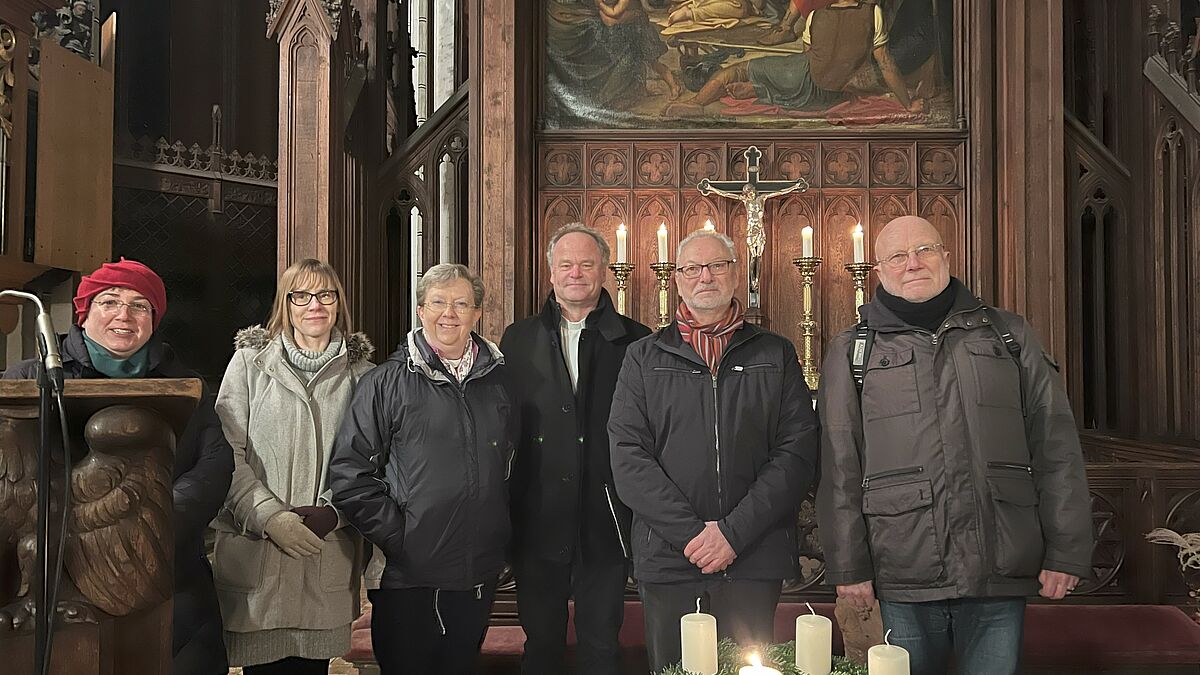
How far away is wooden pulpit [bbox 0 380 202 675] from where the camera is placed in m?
1.71

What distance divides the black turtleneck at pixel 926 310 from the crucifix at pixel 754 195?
379cm

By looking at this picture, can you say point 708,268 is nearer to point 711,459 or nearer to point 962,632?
point 711,459

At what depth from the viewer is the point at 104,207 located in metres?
7.27

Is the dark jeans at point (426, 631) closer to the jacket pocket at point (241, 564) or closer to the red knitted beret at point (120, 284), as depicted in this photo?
the jacket pocket at point (241, 564)

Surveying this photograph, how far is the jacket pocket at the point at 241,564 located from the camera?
272 centimetres

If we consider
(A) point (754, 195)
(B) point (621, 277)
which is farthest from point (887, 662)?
(A) point (754, 195)

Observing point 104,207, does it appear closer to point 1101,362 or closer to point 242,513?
point 242,513

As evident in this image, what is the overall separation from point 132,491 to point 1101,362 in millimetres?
6508

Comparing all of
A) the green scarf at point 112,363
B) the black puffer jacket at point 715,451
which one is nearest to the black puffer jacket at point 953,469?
the black puffer jacket at point 715,451

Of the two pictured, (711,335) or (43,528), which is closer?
(43,528)

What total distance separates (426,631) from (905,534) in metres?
1.32

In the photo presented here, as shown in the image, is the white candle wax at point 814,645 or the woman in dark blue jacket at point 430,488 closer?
the white candle wax at point 814,645

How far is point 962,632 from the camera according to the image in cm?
261

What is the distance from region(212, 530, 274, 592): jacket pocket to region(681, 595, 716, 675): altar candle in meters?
1.30
